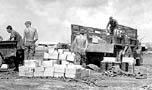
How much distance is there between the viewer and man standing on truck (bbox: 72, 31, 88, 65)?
15426 mm

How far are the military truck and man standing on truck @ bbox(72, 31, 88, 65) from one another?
284mm

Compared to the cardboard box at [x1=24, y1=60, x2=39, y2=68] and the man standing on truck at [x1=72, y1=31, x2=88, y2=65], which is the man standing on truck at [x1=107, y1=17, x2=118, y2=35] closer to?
the man standing on truck at [x1=72, y1=31, x2=88, y2=65]

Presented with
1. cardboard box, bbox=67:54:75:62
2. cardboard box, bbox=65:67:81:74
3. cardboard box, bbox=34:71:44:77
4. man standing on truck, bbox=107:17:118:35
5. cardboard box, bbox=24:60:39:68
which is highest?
man standing on truck, bbox=107:17:118:35

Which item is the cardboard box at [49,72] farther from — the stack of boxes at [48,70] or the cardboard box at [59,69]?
the cardboard box at [59,69]

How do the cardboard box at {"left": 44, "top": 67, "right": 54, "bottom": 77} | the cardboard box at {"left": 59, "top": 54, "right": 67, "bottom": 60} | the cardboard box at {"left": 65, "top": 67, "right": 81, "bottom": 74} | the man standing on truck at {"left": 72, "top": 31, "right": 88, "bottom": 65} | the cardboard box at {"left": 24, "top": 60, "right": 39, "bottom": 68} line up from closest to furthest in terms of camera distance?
the cardboard box at {"left": 65, "top": 67, "right": 81, "bottom": 74} < the cardboard box at {"left": 44, "top": 67, "right": 54, "bottom": 77} < the cardboard box at {"left": 24, "top": 60, "right": 39, "bottom": 68} < the cardboard box at {"left": 59, "top": 54, "right": 67, "bottom": 60} < the man standing on truck at {"left": 72, "top": 31, "right": 88, "bottom": 65}

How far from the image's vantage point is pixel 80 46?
15711 millimetres

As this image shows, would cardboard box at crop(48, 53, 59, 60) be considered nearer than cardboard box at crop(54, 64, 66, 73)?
No

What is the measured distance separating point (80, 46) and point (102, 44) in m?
1.24

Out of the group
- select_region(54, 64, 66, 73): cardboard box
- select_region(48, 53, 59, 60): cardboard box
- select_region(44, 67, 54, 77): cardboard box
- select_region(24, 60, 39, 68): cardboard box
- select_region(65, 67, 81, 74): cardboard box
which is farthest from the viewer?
select_region(48, 53, 59, 60): cardboard box

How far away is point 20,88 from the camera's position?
7.66 meters

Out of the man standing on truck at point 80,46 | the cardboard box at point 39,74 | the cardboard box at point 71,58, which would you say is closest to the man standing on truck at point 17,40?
the cardboard box at point 39,74

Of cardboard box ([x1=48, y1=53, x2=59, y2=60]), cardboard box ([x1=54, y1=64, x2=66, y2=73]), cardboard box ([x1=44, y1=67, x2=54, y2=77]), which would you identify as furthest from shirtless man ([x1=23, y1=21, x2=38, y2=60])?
cardboard box ([x1=54, y1=64, x2=66, y2=73])

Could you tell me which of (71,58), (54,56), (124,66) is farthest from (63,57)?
(124,66)

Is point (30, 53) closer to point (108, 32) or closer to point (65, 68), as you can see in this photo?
point (65, 68)
